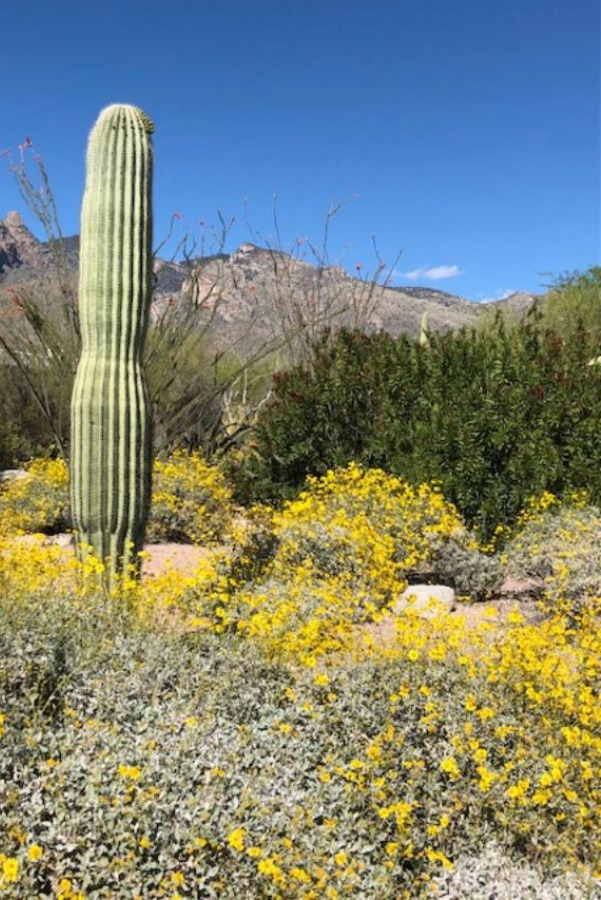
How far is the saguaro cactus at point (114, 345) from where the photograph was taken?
14.8 feet

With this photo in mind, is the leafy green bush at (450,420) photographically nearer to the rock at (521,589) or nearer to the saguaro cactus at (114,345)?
the rock at (521,589)

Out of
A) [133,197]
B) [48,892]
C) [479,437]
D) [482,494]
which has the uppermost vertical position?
[133,197]

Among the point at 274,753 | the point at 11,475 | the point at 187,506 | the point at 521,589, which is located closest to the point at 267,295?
the point at 11,475

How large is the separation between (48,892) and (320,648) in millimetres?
1613

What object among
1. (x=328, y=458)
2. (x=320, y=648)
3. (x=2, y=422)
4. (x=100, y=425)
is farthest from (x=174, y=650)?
(x=2, y=422)

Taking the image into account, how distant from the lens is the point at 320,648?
3416mm

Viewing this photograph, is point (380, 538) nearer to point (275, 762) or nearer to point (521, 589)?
point (521, 589)

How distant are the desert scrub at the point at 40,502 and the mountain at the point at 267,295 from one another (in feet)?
6.93

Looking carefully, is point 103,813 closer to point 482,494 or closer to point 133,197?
point 133,197

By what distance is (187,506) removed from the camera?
6.99 metres

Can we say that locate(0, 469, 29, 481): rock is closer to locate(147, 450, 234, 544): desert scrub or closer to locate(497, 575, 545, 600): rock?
locate(147, 450, 234, 544): desert scrub

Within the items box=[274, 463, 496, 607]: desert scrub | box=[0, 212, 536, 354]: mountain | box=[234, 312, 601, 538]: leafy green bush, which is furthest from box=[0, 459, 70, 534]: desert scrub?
box=[274, 463, 496, 607]: desert scrub

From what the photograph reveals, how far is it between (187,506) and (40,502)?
1344 millimetres

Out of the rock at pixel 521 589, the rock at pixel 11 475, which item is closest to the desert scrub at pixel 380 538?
the rock at pixel 521 589
